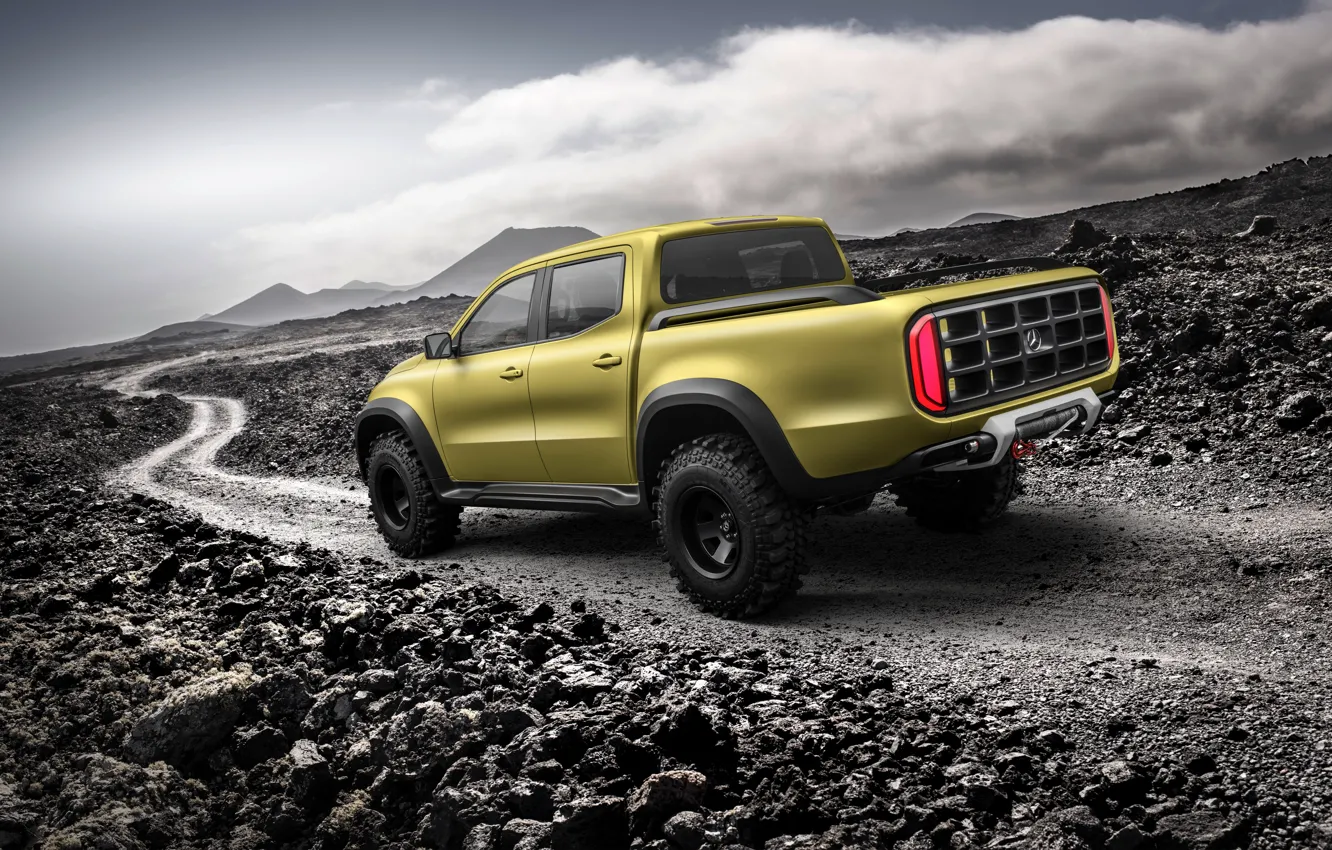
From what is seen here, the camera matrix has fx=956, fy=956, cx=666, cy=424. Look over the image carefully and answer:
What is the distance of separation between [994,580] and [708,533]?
1.57 meters

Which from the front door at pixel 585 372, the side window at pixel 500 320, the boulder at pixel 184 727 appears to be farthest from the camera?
the side window at pixel 500 320

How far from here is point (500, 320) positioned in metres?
6.12

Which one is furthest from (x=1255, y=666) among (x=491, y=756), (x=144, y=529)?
(x=144, y=529)

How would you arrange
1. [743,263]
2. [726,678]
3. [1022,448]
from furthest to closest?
[743,263], [1022,448], [726,678]

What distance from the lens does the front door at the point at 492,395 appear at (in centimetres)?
584

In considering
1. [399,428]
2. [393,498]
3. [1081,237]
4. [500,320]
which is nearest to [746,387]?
[500,320]

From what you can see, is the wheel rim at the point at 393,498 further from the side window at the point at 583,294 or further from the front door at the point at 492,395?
the side window at the point at 583,294

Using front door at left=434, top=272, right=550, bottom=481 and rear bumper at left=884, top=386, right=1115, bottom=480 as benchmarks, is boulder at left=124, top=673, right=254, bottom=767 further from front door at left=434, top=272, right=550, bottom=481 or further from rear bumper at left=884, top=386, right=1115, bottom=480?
rear bumper at left=884, top=386, right=1115, bottom=480

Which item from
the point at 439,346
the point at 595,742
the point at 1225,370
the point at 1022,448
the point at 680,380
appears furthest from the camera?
the point at 1225,370

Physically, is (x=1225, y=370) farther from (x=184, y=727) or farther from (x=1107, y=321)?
(x=184, y=727)

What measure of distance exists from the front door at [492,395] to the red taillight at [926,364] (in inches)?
101

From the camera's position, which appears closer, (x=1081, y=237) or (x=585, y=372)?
(x=585, y=372)

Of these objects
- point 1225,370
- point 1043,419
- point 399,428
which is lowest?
point 1225,370

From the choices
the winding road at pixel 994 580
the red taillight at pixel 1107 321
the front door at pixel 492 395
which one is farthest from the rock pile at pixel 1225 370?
the front door at pixel 492 395
